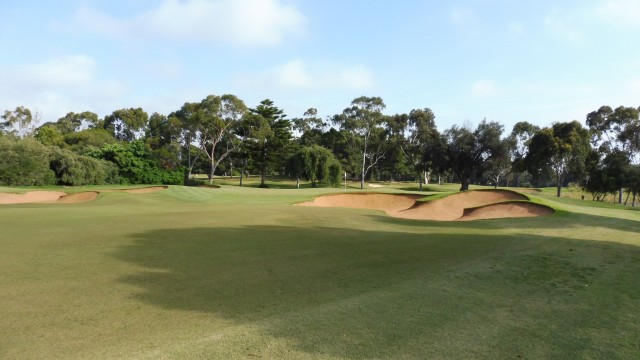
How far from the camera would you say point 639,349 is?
4789 millimetres

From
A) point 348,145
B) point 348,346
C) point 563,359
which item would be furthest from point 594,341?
point 348,145

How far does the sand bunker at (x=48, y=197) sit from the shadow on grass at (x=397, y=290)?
76.9ft

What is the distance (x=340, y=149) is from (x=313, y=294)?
82.9 metres

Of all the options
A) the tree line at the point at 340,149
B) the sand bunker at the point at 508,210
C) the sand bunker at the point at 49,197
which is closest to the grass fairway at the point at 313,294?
the sand bunker at the point at 508,210

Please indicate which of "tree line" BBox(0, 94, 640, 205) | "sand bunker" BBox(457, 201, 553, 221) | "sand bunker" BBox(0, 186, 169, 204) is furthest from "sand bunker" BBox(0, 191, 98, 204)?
"sand bunker" BBox(457, 201, 553, 221)

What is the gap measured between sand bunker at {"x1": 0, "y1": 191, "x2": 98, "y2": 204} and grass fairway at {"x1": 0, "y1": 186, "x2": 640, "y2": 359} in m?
19.1

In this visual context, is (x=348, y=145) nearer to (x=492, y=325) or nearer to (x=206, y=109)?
(x=206, y=109)

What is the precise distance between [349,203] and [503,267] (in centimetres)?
2141

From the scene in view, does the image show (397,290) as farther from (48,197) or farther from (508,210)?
(48,197)

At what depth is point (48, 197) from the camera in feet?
107

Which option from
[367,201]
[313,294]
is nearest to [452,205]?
[367,201]

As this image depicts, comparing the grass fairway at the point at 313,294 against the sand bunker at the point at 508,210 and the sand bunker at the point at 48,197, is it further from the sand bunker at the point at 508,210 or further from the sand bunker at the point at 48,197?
the sand bunker at the point at 48,197

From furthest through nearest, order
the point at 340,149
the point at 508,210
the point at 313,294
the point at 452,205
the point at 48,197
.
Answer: the point at 340,149 < the point at 48,197 < the point at 452,205 < the point at 508,210 < the point at 313,294

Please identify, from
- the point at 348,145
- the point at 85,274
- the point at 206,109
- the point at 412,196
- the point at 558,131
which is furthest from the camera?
the point at 348,145
